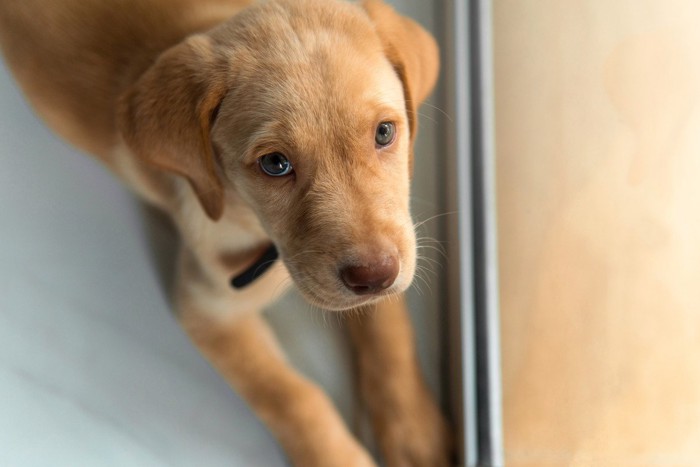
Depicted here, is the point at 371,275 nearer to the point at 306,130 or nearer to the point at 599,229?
the point at 306,130

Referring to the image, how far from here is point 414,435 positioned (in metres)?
1.82

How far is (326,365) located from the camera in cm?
194

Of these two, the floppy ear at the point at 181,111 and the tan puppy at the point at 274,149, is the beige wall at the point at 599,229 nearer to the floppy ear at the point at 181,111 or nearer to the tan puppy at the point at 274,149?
the tan puppy at the point at 274,149

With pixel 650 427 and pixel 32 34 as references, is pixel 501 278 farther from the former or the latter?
pixel 32 34

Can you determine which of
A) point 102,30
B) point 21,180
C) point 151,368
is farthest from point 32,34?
point 151,368

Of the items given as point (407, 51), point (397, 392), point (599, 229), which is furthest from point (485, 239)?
point (407, 51)

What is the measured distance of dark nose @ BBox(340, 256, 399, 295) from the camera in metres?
1.27

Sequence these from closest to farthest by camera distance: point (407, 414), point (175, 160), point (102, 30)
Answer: point (175, 160), point (102, 30), point (407, 414)

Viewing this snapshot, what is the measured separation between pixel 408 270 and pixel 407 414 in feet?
2.12

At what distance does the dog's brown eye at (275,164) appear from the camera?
133cm

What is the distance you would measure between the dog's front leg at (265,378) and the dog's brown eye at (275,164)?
516 millimetres

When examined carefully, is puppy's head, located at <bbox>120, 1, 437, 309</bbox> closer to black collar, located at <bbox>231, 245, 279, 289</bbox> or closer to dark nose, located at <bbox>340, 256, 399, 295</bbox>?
dark nose, located at <bbox>340, 256, 399, 295</bbox>

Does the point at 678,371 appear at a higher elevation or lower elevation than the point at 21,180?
lower

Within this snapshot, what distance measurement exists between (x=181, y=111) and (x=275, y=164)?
22 cm
